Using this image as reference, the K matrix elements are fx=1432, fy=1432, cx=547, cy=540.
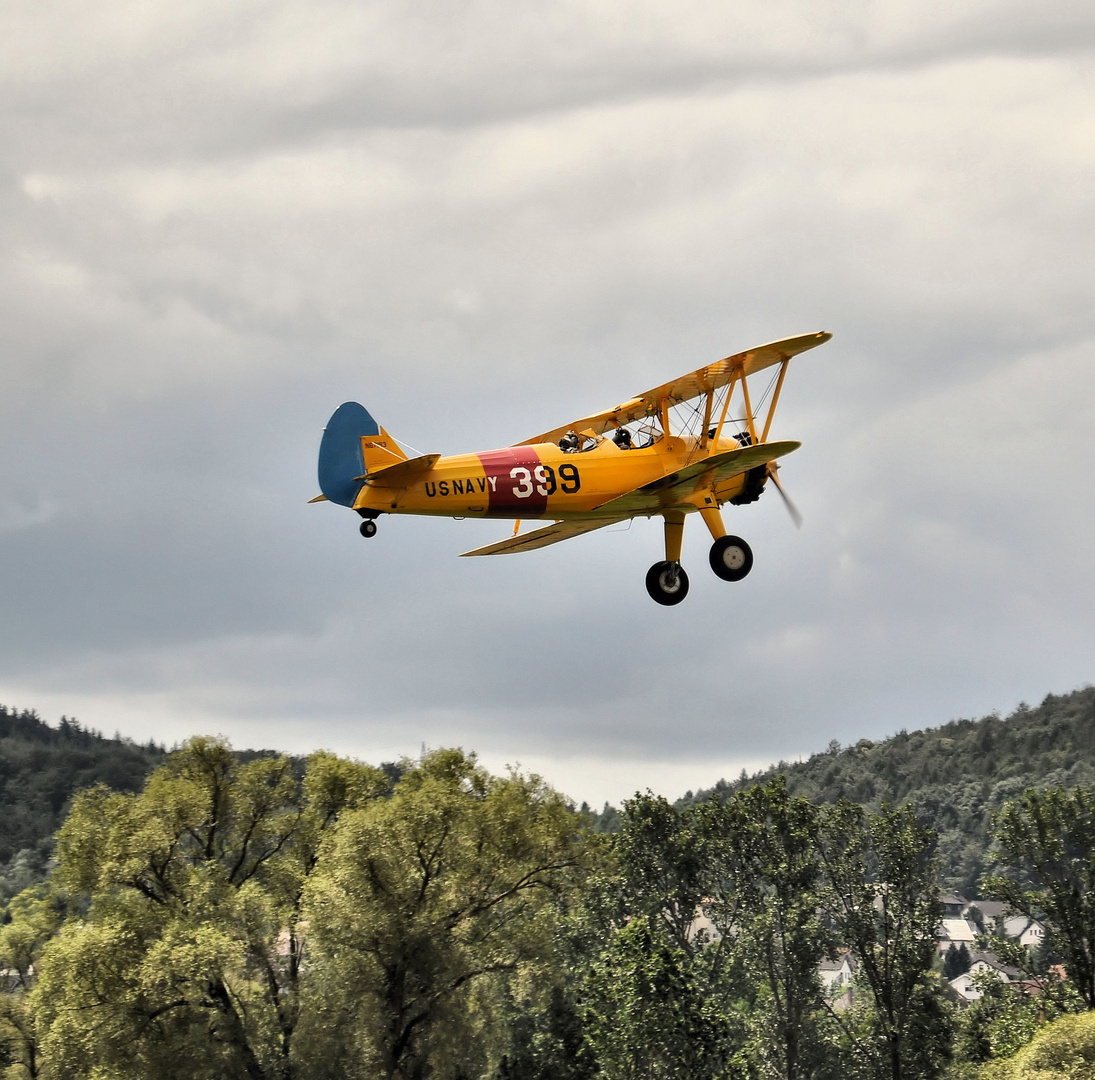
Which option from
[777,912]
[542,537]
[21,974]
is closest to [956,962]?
[777,912]

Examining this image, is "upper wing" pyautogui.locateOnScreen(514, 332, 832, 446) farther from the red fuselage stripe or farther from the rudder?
the rudder

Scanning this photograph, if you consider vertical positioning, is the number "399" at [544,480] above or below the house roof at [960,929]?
above

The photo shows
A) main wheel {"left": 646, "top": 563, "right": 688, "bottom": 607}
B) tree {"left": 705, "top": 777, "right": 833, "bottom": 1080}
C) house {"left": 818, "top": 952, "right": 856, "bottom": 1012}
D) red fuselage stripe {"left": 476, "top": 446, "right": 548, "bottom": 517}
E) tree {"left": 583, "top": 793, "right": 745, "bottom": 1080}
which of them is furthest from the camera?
house {"left": 818, "top": 952, "right": 856, "bottom": 1012}

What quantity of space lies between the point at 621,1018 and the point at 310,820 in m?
12.1

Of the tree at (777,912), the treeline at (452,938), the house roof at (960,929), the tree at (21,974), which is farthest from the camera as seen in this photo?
the house roof at (960,929)

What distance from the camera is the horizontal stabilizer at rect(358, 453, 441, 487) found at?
82.7 ft

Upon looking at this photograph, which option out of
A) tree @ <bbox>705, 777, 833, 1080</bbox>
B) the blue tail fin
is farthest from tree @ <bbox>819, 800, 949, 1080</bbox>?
the blue tail fin

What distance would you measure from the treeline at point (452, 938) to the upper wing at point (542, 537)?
12326mm

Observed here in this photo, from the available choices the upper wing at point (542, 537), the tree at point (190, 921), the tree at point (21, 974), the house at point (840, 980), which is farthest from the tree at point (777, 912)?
the upper wing at point (542, 537)

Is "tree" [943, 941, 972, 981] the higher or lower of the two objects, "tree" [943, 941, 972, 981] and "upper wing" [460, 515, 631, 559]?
the lower

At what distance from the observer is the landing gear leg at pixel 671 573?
27594 millimetres

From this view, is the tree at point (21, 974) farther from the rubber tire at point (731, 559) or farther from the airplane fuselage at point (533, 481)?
the rubber tire at point (731, 559)

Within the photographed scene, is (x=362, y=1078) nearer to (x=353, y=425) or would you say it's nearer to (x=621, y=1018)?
(x=621, y=1018)

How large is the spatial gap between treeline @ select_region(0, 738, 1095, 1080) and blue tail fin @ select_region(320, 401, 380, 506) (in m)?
15.9
